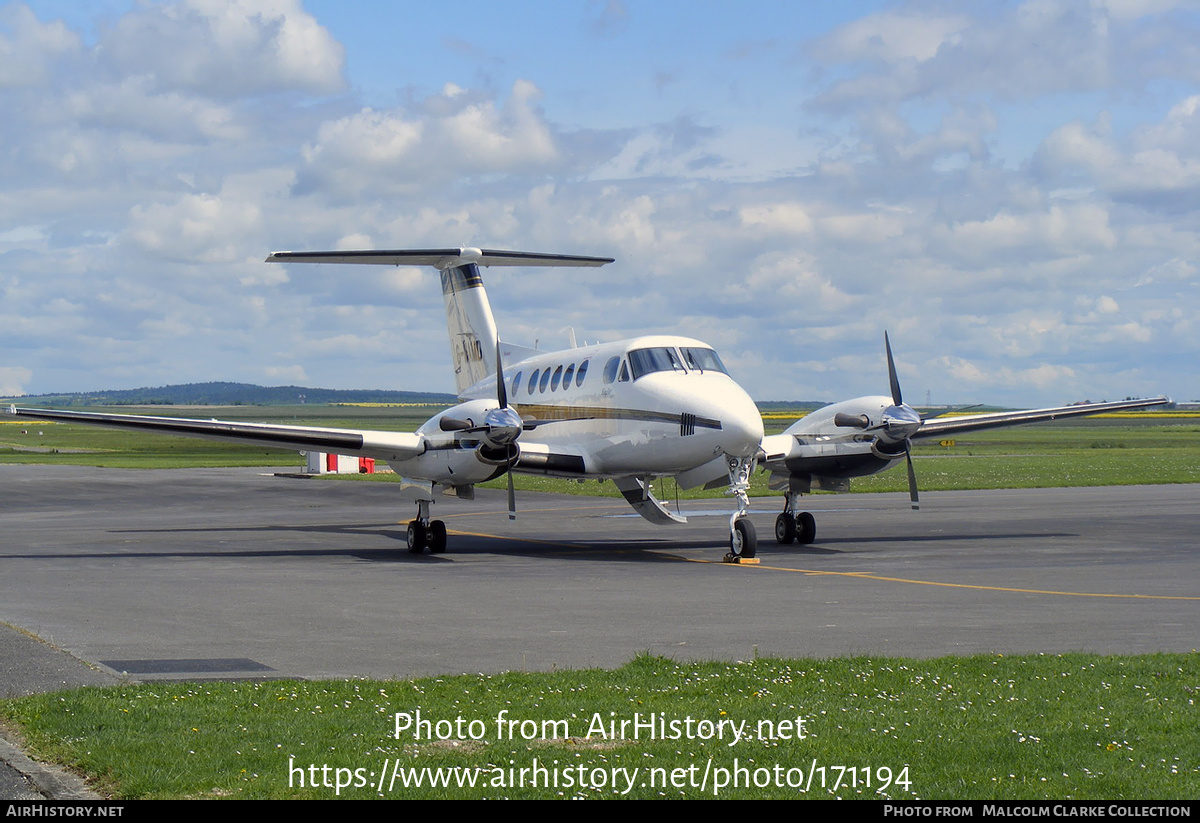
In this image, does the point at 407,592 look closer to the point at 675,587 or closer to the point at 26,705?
the point at 675,587

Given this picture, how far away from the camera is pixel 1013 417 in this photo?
83.9 ft

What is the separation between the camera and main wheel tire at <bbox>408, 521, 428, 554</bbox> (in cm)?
2272

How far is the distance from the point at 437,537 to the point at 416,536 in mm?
405

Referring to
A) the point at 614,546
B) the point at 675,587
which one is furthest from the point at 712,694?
the point at 614,546

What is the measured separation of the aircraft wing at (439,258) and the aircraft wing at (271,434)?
5931 mm

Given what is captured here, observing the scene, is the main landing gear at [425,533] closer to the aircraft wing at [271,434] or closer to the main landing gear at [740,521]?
the aircraft wing at [271,434]

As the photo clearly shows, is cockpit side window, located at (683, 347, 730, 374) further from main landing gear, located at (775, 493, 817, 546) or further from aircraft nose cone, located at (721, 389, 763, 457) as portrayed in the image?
main landing gear, located at (775, 493, 817, 546)

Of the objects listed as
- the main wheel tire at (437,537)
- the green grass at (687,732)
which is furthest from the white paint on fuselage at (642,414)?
the green grass at (687,732)

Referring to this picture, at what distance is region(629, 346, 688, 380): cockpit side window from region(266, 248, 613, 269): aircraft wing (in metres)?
8.31

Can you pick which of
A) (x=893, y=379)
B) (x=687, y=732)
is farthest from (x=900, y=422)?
(x=687, y=732)

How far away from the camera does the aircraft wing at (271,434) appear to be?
21609 millimetres

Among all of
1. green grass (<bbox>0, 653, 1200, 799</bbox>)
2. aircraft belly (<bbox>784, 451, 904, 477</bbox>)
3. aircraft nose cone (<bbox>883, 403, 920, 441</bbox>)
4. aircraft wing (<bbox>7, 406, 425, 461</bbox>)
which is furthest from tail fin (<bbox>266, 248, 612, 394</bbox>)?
green grass (<bbox>0, 653, 1200, 799</bbox>)

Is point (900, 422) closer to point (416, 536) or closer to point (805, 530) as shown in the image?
point (805, 530)

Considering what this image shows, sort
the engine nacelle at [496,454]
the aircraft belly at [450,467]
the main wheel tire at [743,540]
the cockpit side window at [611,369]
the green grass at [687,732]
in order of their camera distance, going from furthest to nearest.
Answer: the cockpit side window at [611,369] → the aircraft belly at [450,467] → the engine nacelle at [496,454] → the main wheel tire at [743,540] → the green grass at [687,732]
